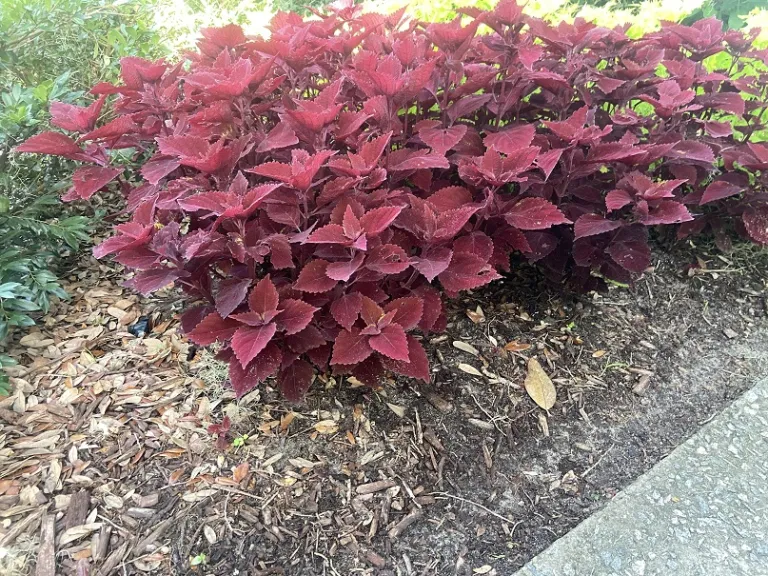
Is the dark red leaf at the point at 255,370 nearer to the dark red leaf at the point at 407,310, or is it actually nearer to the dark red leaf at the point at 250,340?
the dark red leaf at the point at 250,340

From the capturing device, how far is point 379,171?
1.48 meters

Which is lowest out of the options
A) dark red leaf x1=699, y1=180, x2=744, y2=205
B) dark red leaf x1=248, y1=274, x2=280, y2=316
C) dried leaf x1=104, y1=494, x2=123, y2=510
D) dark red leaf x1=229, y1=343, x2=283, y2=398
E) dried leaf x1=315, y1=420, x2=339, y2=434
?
dried leaf x1=315, y1=420, x2=339, y2=434

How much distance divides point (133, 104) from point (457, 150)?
1.00m

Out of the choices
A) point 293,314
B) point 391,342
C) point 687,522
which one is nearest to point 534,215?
point 391,342

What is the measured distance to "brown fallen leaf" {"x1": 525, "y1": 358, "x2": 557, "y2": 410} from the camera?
1.87 metres

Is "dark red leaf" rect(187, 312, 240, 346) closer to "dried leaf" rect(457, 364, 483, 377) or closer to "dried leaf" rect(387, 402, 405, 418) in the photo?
"dried leaf" rect(387, 402, 405, 418)

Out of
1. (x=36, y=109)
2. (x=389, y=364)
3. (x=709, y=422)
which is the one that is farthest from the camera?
(x=36, y=109)

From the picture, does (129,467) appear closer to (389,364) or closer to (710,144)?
(389,364)

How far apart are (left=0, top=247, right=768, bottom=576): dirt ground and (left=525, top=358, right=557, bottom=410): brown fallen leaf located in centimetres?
2

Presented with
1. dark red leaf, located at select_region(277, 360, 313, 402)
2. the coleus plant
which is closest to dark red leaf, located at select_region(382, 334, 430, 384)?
the coleus plant

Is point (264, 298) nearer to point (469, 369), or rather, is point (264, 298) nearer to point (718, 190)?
point (469, 369)

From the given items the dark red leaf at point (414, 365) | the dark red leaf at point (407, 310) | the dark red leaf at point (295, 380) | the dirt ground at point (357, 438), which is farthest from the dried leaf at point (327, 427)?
the dark red leaf at point (407, 310)

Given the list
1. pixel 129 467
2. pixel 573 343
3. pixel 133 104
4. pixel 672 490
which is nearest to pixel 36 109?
pixel 133 104

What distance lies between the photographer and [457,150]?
5.88 ft
